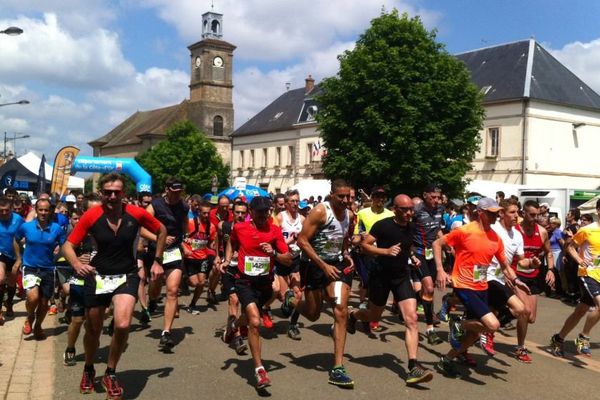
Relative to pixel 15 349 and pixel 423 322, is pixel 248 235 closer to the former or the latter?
pixel 15 349

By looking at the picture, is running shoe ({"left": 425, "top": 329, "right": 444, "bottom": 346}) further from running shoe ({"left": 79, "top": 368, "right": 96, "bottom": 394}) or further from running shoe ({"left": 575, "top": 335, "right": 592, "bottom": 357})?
running shoe ({"left": 79, "top": 368, "right": 96, "bottom": 394})

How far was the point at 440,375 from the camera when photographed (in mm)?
7230

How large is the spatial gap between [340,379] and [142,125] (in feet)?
359

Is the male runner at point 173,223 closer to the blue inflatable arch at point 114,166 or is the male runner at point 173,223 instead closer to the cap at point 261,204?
the cap at point 261,204

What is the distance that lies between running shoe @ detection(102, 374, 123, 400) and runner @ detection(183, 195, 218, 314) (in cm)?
450

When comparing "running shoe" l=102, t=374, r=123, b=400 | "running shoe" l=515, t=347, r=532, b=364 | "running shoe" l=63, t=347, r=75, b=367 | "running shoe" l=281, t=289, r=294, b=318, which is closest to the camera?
"running shoe" l=102, t=374, r=123, b=400

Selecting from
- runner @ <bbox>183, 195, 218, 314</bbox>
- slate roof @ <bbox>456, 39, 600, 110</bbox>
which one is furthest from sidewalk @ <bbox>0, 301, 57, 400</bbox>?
slate roof @ <bbox>456, 39, 600, 110</bbox>

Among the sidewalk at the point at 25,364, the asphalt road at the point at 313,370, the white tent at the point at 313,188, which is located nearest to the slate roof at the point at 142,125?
the white tent at the point at 313,188

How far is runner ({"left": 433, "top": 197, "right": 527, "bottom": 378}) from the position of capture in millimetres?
7137

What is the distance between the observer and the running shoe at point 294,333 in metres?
9.10

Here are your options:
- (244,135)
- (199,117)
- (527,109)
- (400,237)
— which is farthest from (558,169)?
(199,117)

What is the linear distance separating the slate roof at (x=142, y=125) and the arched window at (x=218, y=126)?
6571 millimetres

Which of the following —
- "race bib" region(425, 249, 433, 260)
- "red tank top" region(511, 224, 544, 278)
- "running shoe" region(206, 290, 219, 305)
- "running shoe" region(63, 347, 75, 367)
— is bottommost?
"running shoe" region(206, 290, 219, 305)

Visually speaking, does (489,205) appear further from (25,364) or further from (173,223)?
(25,364)
